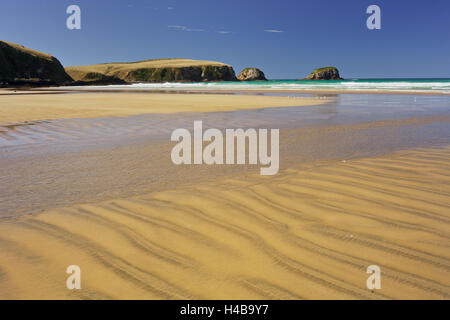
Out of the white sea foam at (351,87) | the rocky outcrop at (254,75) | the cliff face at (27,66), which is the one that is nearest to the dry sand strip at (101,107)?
the white sea foam at (351,87)

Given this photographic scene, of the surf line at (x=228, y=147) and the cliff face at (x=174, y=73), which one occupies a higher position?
the cliff face at (x=174, y=73)

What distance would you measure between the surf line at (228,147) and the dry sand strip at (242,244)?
1161mm

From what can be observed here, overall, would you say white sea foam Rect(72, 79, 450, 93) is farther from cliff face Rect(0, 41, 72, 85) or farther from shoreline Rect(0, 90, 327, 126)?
shoreline Rect(0, 90, 327, 126)

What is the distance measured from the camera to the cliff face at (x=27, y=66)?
57.7 meters

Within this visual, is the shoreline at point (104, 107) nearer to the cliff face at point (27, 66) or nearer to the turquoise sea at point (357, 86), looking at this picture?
the turquoise sea at point (357, 86)

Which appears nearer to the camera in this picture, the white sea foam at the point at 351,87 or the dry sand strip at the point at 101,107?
the dry sand strip at the point at 101,107

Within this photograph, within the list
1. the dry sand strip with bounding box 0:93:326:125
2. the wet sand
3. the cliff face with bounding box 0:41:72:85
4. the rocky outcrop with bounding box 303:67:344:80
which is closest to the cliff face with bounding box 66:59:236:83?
the rocky outcrop with bounding box 303:67:344:80

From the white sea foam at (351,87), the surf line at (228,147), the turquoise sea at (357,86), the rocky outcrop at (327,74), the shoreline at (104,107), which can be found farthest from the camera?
the rocky outcrop at (327,74)

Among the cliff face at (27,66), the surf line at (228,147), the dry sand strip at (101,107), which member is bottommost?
the surf line at (228,147)

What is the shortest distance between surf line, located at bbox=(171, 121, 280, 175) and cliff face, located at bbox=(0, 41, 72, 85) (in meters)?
54.7

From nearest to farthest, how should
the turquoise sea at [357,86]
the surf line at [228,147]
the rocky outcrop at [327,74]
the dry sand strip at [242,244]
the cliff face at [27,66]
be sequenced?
the dry sand strip at [242,244] < the surf line at [228,147] < the turquoise sea at [357,86] < the cliff face at [27,66] < the rocky outcrop at [327,74]

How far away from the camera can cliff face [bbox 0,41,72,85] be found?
189ft

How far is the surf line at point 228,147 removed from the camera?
15.5 ft

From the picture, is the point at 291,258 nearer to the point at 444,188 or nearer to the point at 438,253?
the point at 438,253
